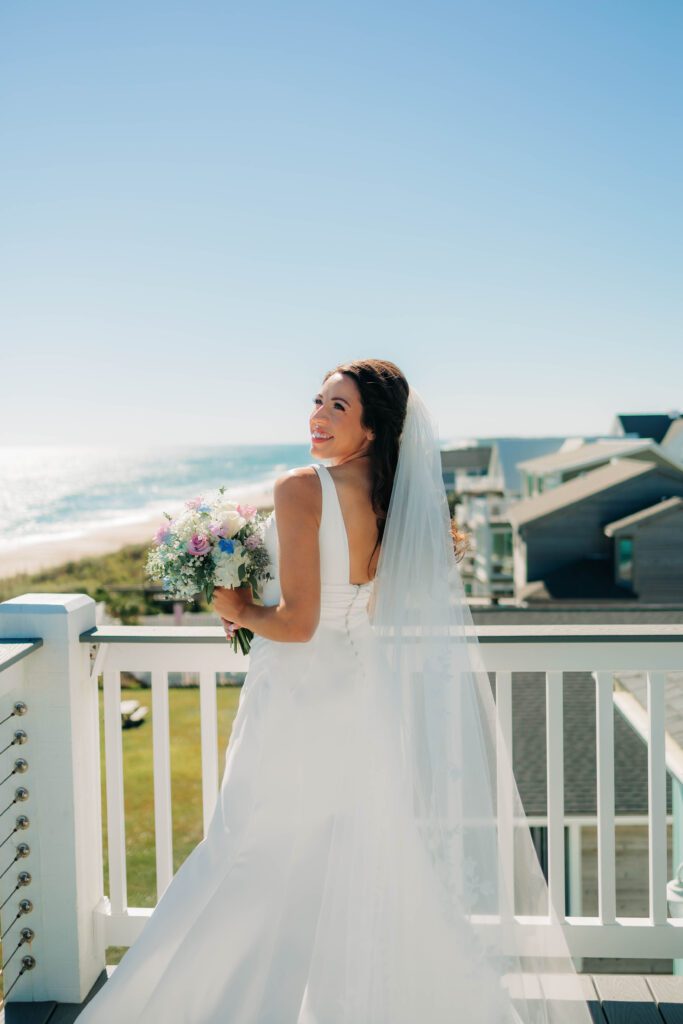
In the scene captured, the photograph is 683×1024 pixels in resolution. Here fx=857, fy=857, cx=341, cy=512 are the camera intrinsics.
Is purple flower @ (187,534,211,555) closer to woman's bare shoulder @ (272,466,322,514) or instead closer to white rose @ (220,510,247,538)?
white rose @ (220,510,247,538)

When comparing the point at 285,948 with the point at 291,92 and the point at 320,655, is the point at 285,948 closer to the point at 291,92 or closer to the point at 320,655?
the point at 320,655

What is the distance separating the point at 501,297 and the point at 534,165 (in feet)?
131

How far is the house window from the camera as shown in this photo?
76.4 feet

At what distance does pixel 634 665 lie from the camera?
8.68ft

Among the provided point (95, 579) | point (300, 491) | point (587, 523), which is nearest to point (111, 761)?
point (300, 491)

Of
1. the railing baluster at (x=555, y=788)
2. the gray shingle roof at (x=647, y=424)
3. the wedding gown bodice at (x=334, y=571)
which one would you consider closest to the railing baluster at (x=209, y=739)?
the wedding gown bodice at (x=334, y=571)

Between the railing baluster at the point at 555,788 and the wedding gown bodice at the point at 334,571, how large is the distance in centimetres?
78

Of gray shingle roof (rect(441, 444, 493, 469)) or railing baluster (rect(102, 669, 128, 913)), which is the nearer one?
railing baluster (rect(102, 669, 128, 913))

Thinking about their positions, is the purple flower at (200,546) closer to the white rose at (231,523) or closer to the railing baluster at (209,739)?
the white rose at (231,523)

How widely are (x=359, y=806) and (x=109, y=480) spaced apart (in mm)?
75519

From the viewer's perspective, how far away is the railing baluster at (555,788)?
2.61 m

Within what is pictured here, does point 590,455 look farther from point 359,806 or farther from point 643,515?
point 359,806

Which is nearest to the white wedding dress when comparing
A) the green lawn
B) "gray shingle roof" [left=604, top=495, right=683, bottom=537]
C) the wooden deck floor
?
the wooden deck floor

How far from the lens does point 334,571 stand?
2.18 meters
